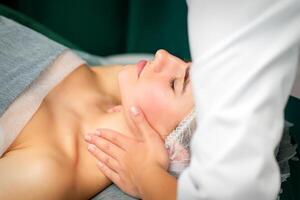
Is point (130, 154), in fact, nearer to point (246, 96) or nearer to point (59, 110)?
point (59, 110)

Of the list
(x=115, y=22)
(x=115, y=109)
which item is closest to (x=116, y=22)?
(x=115, y=22)

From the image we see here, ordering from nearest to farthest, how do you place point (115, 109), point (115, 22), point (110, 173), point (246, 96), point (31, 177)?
point (246, 96) → point (31, 177) → point (110, 173) → point (115, 109) → point (115, 22)

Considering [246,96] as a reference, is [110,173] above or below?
below

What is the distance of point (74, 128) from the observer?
1003mm

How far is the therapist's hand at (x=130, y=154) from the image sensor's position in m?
0.89

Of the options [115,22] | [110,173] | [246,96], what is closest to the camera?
[246,96]

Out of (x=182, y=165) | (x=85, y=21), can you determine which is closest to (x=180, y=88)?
(x=182, y=165)

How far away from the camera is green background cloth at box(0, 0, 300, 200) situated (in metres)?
1.62

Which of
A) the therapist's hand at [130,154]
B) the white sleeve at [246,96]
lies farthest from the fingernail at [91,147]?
the white sleeve at [246,96]

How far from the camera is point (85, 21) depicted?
172 cm

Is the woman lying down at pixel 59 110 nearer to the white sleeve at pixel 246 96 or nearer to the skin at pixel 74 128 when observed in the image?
the skin at pixel 74 128

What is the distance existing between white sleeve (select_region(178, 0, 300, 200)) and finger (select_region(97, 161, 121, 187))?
342 mm

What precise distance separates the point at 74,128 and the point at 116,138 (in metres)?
0.11

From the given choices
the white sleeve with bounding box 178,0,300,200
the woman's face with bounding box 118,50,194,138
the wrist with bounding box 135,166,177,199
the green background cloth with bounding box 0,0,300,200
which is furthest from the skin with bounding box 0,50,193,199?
the green background cloth with bounding box 0,0,300,200
